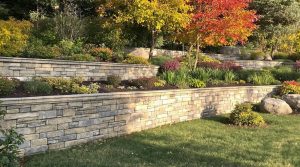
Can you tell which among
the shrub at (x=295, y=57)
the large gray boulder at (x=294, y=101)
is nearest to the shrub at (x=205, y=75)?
the large gray boulder at (x=294, y=101)

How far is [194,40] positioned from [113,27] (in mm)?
4234

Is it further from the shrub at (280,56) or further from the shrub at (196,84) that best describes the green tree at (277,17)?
the shrub at (196,84)

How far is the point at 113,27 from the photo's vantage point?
1809cm

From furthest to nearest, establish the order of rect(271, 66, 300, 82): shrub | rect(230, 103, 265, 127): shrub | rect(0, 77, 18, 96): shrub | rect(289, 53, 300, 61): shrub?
1. rect(289, 53, 300, 61): shrub
2. rect(271, 66, 300, 82): shrub
3. rect(230, 103, 265, 127): shrub
4. rect(0, 77, 18, 96): shrub

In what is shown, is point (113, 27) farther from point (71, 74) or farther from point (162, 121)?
point (162, 121)

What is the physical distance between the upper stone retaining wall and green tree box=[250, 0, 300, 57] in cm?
1421

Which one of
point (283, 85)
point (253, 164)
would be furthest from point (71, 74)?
point (283, 85)

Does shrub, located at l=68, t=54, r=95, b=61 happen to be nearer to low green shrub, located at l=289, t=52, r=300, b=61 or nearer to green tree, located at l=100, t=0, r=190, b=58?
green tree, located at l=100, t=0, r=190, b=58

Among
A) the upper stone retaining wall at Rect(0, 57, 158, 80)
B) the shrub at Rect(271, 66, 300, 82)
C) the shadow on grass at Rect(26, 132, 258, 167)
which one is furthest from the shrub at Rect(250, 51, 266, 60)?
the shadow on grass at Rect(26, 132, 258, 167)

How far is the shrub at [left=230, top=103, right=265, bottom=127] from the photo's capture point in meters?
10.7

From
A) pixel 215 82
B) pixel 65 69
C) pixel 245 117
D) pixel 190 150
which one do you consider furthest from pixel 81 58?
pixel 190 150

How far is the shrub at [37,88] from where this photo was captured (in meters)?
8.30

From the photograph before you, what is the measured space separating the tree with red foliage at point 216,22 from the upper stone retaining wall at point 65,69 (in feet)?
7.90

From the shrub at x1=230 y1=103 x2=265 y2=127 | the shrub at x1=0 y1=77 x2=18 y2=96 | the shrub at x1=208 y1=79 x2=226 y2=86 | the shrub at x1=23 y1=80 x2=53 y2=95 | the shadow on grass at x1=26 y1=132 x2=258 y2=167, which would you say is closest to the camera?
the shadow on grass at x1=26 y1=132 x2=258 y2=167
